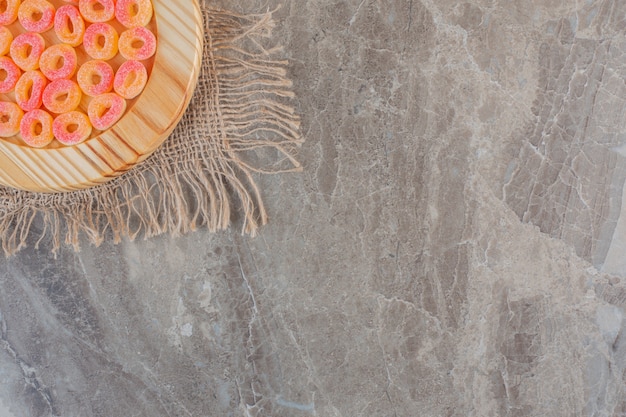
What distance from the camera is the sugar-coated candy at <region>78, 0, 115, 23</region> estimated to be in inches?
38.5

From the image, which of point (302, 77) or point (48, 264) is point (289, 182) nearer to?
point (302, 77)

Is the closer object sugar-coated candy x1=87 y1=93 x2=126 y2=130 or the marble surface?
sugar-coated candy x1=87 y1=93 x2=126 y2=130

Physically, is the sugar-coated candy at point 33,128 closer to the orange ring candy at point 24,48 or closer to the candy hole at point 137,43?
the orange ring candy at point 24,48

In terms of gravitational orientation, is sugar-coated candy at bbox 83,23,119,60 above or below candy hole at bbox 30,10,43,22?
below

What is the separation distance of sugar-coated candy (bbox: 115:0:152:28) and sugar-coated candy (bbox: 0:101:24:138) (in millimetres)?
238

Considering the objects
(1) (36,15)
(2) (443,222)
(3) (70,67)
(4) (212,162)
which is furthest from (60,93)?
(2) (443,222)

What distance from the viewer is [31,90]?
→ 99 centimetres

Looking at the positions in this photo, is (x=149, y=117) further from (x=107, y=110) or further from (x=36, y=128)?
(x=36, y=128)

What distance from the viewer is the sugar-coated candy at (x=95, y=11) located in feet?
3.21

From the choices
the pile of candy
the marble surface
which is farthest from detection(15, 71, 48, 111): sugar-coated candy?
the marble surface

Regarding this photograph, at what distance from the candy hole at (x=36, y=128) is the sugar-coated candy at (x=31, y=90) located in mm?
26

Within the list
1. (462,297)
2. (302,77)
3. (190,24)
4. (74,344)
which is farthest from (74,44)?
(462,297)

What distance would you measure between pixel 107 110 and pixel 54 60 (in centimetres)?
14

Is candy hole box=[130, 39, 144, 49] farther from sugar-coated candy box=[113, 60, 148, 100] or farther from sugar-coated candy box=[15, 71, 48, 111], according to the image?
sugar-coated candy box=[15, 71, 48, 111]
